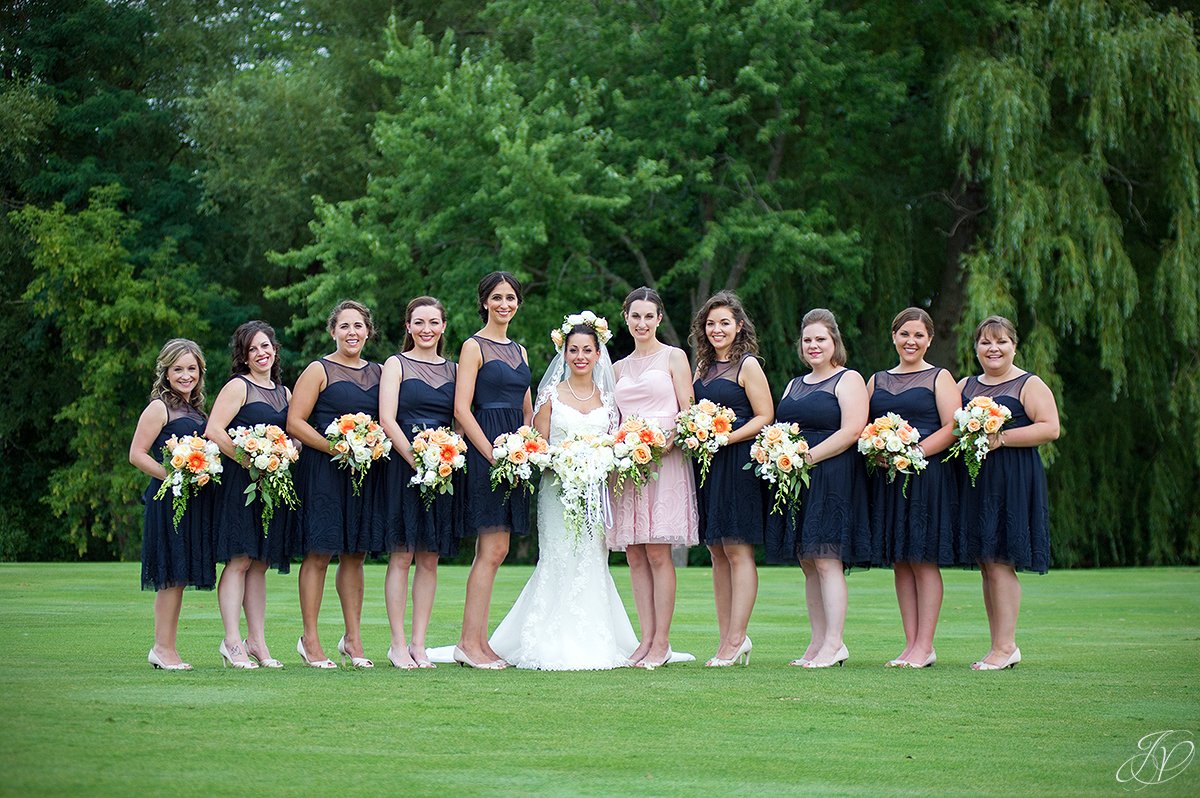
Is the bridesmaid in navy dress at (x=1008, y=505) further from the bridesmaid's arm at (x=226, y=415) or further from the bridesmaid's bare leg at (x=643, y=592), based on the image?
the bridesmaid's arm at (x=226, y=415)

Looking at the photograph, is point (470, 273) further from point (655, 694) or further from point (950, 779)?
point (950, 779)

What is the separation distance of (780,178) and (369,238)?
8.24 metres

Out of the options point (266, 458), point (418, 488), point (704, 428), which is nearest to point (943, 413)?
point (704, 428)

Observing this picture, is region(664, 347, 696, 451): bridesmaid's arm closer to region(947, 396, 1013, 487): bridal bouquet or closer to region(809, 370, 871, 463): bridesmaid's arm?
region(809, 370, 871, 463): bridesmaid's arm

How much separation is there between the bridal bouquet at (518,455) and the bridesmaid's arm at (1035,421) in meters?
2.92

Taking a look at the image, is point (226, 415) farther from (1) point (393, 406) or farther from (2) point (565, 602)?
(2) point (565, 602)

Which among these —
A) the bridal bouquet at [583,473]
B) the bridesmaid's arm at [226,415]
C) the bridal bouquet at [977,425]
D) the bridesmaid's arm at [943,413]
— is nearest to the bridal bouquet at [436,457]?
the bridal bouquet at [583,473]

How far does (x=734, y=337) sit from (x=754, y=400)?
464 millimetres

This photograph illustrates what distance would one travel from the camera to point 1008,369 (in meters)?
9.89

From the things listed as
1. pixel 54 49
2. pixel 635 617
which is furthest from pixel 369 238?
pixel 635 617

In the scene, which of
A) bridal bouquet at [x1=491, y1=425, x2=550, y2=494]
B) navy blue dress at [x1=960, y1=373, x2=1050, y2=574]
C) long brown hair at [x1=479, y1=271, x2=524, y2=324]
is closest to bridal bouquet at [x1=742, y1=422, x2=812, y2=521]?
navy blue dress at [x1=960, y1=373, x2=1050, y2=574]

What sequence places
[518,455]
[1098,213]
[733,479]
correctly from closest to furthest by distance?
[518,455]
[733,479]
[1098,213]

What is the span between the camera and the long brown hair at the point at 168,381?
31.8ft

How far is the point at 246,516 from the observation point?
9.58 m
